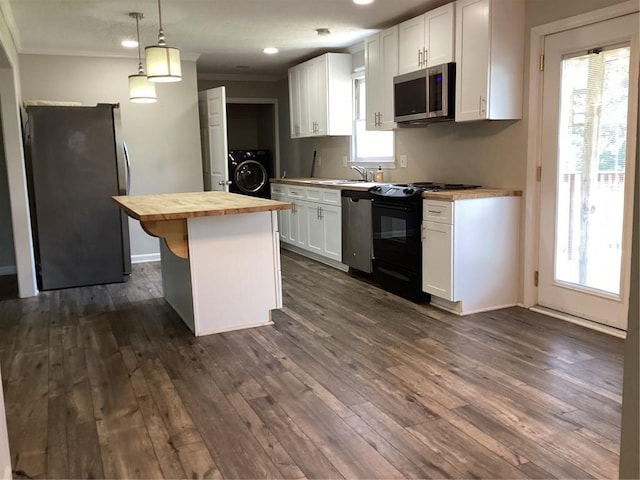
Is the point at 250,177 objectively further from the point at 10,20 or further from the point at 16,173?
the point at 10,20

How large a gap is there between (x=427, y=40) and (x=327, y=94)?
175 centimetres

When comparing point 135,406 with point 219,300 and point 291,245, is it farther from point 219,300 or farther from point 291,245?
point 291,245

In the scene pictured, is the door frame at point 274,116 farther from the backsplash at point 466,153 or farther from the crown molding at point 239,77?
the backsplash at point 466,153

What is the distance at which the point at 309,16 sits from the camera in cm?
452

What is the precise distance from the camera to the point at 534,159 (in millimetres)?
3807

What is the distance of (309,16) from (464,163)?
5.82 feet

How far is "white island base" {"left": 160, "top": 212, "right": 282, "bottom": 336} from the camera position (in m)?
3.51

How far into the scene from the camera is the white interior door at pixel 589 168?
3242mm

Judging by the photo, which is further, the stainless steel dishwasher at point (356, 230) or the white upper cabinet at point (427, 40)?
the stainless steel dishwasher at point (356, 230)

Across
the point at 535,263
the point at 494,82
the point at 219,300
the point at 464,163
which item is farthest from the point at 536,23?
the point at 219,300

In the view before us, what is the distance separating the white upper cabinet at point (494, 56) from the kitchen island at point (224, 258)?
1.60m

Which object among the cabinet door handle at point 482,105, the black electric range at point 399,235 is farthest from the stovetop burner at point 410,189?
the cabinet door handle at point 482,105

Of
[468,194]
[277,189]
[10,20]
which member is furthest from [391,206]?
[10,20]

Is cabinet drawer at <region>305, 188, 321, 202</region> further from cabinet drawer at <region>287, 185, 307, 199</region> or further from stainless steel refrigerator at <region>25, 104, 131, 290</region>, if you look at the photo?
stainless steel refrigerator at <region>25, 104, 131, 290</region>
